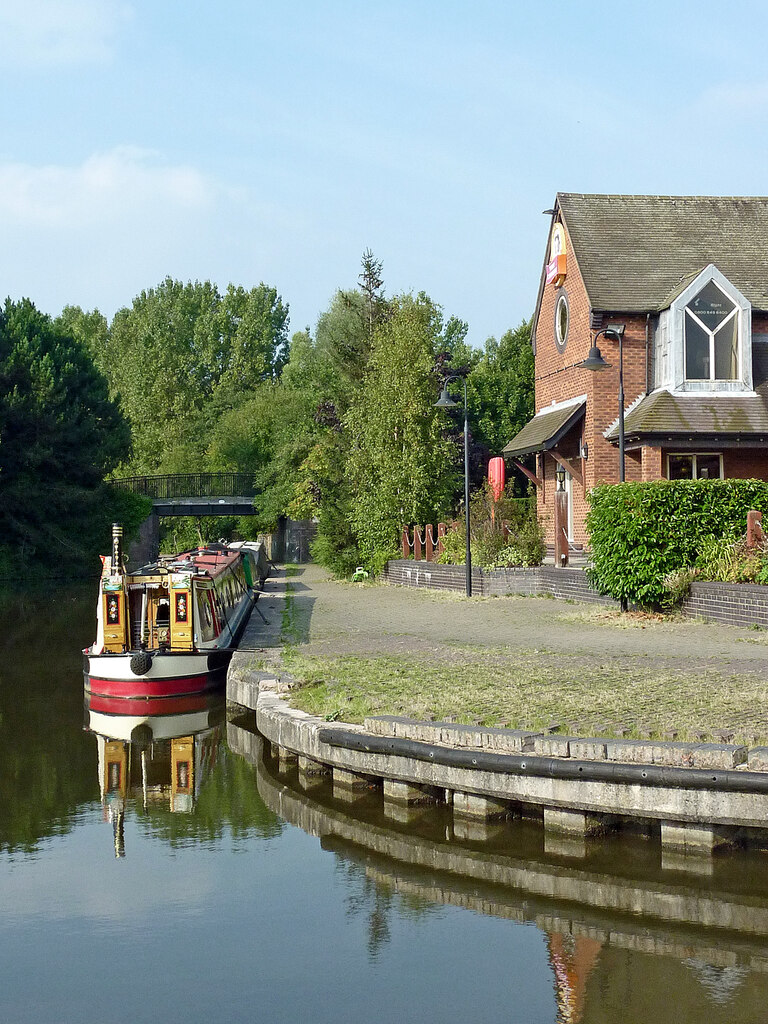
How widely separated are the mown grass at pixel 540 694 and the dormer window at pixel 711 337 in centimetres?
1472

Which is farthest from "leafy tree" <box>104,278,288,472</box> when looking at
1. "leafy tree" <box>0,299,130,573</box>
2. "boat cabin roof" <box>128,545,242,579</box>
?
"boat cabin roof" <box>128,545,242,579</box>

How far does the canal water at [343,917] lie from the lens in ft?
22.9

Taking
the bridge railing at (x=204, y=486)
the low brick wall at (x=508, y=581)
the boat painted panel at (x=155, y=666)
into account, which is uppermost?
the bridge railing at (x=204, y=486)

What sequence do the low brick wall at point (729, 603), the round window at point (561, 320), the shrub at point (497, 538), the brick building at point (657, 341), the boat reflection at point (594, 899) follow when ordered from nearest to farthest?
the boat reflection at point (594, 899)
the low brick wall at point (729, 603)
the brick building at point (657, 341)
the shrub at point (497, 538)
the round window at point (561, 320)

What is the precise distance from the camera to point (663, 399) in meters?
27.6

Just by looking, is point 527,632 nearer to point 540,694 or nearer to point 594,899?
point 540,694

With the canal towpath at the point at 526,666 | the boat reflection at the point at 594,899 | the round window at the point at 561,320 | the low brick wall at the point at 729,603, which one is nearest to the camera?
the boat reflection at the point at 594,899

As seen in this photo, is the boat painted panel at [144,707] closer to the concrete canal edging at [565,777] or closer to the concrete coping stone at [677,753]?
the concrete canal edging at [565,777]

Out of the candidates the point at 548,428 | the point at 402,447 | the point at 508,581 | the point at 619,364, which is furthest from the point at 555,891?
the point at 402,447

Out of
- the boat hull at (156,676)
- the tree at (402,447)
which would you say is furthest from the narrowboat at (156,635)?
the tree at (402,447)

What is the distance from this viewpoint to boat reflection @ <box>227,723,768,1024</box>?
6.96 metres

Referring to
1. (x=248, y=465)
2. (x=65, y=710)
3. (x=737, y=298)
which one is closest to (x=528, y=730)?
(x=65, y=710)

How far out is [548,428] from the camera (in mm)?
30875

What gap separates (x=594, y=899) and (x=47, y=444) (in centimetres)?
4299
